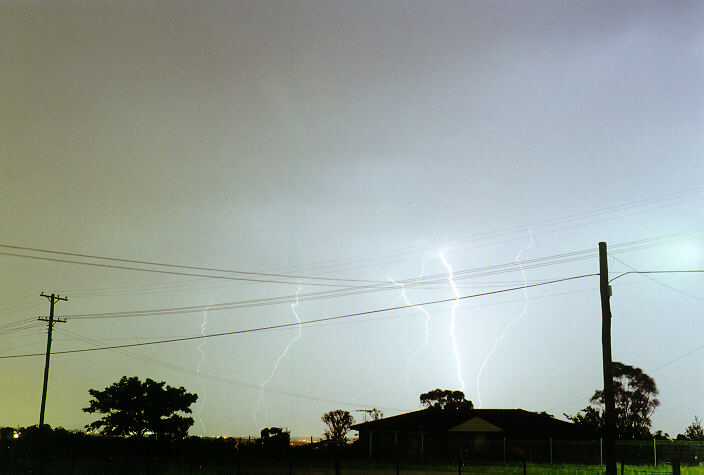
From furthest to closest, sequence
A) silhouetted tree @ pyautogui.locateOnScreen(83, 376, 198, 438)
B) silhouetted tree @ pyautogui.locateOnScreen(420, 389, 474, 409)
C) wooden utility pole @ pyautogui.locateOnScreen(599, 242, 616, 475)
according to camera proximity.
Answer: silhouetted tree @ pyautogui.locateOnScreen(420, 389, 474, 409) → silhouetted tree @ pyautogui.locateOnScreen(83, 376, 198, 438) → wooden utility pole @ pyautogui.locateOnScreen(599, 242, 616, 475)

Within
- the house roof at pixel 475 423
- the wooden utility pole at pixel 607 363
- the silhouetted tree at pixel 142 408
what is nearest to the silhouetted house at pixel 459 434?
the house roof at pixel 475 423

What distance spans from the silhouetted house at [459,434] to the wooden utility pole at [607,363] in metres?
33.2

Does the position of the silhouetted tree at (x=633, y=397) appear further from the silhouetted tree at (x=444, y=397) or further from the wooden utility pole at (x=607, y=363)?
the wooden utility pole at (x=607, y=363)

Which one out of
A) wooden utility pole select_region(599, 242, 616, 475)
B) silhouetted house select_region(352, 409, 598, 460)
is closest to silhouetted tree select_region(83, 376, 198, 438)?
silhouetted house select_region(352, 409, 598, 460)

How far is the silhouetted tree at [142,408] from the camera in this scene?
186 ft

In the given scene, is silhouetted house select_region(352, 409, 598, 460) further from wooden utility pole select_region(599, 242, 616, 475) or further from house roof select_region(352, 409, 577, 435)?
wooden utility pole select_region(599, 242, 616, 475)

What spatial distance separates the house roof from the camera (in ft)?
194

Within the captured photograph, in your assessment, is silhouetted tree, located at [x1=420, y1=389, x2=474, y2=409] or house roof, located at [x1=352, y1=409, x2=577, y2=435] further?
silhouetted tree, located at [x1=420, y1=389, x2=474, y2=409]

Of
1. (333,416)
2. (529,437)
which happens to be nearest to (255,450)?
(529,437)

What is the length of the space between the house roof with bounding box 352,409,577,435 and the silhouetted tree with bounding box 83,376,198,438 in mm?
16382

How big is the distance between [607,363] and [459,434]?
3894 cm

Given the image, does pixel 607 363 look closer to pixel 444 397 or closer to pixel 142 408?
pixel 142 408

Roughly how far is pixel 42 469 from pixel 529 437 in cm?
4103

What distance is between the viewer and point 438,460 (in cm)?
5466
